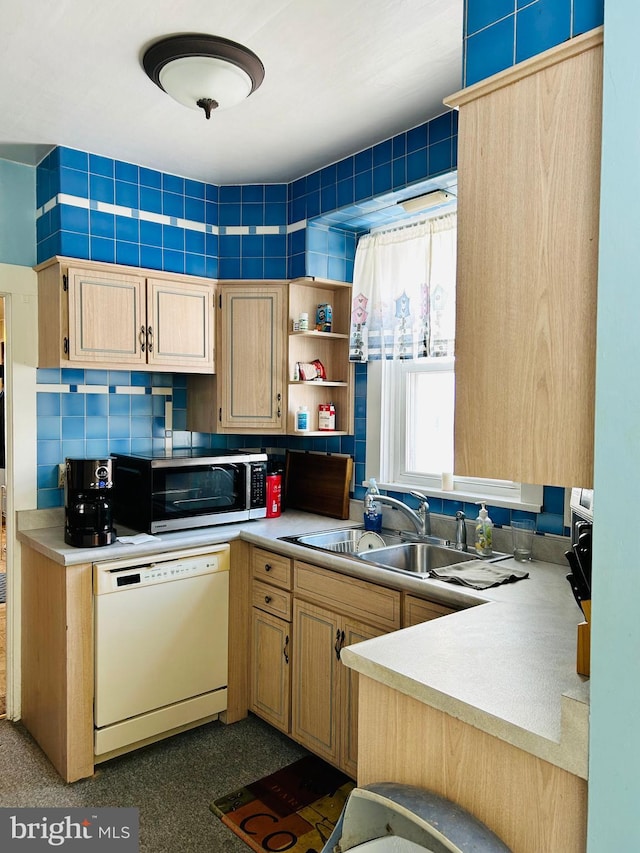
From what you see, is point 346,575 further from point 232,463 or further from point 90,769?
point 90,769

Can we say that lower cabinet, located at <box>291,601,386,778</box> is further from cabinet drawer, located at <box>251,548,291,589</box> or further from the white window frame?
the white window frame

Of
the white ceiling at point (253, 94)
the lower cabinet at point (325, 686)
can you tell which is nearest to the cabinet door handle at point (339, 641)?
the lower cabinet at point (325, 686)

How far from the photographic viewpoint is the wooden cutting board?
3.21 m

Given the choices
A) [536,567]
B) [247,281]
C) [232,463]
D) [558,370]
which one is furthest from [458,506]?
[558,370]

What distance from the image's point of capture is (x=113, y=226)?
293cm

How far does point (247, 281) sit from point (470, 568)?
5.86 feet

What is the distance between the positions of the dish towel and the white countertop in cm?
3

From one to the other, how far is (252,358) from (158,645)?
139 centimetres

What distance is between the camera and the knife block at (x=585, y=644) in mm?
1199

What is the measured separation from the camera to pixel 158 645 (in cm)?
264

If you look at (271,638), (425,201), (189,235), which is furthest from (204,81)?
(271,638)

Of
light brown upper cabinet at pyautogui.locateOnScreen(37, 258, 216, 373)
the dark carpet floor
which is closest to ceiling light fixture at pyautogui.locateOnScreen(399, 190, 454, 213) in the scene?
light brown upper cabinet at pyautogui.locateOnScreen(37, 258, 216, 373)

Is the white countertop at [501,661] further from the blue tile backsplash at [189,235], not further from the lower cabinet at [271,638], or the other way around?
the blue tile backsplash at [189,235]

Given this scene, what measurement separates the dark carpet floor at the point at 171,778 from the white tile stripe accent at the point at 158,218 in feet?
7.71
